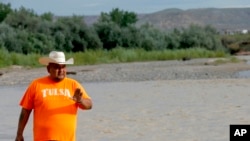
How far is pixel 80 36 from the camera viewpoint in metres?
64.2

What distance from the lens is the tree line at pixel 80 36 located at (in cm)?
5852

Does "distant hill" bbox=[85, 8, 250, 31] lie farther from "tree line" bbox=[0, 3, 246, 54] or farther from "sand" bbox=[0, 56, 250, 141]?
"sand" bbox=[0, 56, 250, 141]

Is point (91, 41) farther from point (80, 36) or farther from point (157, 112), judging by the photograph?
point (157, 112)

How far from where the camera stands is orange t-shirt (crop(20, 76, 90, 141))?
777 cm

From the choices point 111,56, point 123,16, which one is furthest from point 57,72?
point 123,16

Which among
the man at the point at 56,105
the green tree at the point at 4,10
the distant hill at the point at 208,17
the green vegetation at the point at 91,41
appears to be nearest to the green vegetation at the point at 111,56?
the green vegetation at the point at 91,41

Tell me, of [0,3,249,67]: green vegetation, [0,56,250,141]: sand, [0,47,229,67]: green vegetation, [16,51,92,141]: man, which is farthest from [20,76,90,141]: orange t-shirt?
[0,3,249,67]: green vegetation

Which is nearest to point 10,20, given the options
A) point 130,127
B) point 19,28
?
point 19,28

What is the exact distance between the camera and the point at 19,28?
63438 millimetres

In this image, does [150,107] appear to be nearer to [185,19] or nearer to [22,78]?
[22,78]

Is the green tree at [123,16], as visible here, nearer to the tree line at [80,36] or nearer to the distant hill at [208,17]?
the tree line at [80,36]

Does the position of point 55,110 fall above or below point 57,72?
below

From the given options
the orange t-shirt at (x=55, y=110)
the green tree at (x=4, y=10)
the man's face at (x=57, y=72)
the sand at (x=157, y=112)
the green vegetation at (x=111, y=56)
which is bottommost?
the green vegetation at (x=111, y=56)

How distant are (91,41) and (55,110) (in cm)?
5657
